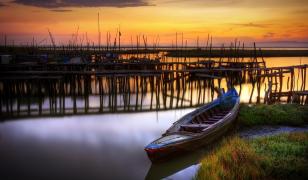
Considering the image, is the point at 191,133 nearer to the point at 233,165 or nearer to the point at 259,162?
the point at 233,165

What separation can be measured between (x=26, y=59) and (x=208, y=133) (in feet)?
84.9

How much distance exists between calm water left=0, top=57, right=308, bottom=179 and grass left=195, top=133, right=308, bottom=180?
1.22m

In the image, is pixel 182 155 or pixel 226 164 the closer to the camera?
pixel 226 164

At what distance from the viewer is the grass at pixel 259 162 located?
7809 millimetres

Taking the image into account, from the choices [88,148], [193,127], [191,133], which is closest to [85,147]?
[88,148]

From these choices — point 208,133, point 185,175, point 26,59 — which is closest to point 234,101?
point 208,133

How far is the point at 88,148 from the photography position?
1202 centimetres

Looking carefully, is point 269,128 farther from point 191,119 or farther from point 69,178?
point 69,178

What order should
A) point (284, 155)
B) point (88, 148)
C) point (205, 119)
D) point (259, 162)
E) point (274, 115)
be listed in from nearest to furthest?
point (259, 162) < point (284, 155) < point (88, 148) < point (205, 119) < point (274, 115)

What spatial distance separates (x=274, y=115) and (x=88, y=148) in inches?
307

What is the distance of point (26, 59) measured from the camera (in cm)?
3212

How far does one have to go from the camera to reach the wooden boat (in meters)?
9.55

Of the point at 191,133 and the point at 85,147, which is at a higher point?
the point at 191,133

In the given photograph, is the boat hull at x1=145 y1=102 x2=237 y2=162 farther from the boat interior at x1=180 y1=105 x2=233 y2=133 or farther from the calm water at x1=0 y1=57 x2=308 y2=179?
the boat interior at x1=180 y1=105 x2=233 y2=133
